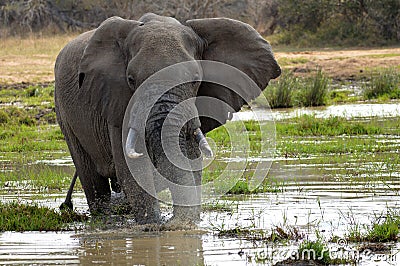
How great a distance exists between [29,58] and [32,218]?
56.3 feet

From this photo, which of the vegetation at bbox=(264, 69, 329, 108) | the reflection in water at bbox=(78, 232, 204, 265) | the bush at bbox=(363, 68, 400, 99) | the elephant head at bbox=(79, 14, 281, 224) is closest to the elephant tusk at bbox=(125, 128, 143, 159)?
the elephant head at bbox=(79, 14, 281, 224)

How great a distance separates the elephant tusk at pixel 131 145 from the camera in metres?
6.00

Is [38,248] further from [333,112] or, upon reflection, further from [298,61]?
[298,61]

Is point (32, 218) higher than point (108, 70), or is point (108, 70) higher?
point (108, 70)

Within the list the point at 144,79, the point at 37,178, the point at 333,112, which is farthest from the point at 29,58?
the point at 144,79

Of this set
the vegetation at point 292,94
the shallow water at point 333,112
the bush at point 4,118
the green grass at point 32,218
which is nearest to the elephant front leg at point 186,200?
the green grass at point 32,218

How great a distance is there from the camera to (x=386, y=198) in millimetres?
7723

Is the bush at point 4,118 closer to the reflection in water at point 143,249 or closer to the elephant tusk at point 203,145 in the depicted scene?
the reflection in water at point 143,249

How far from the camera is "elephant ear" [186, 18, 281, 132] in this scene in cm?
684

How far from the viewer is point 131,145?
6090mm

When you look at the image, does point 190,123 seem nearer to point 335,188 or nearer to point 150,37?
point 150,37

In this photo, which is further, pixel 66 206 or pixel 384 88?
pixel 384 88

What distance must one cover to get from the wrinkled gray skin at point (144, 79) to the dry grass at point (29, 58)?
1369 cm

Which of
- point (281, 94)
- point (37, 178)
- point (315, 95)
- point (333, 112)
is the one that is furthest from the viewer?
point (315, 95)
